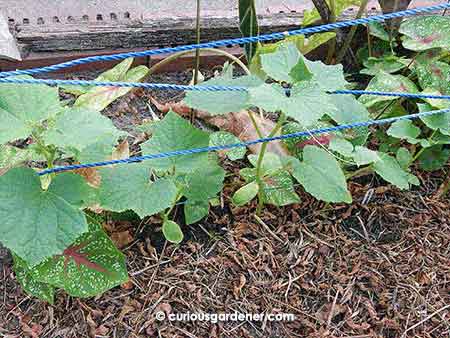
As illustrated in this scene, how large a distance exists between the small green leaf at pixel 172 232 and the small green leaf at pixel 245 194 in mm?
137

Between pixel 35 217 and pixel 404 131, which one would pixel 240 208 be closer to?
pixel 404 131

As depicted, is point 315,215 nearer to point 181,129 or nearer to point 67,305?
point 181,129

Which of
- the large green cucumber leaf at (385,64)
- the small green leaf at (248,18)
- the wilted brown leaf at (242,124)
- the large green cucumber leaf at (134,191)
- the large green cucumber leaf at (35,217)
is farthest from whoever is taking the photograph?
the large green cucumber leaf at (385,64)

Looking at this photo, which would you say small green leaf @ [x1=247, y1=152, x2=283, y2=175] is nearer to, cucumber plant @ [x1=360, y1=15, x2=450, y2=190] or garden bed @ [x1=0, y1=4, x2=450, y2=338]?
garden bed @ [x1=0, y1=4, x2=450, y2=338]

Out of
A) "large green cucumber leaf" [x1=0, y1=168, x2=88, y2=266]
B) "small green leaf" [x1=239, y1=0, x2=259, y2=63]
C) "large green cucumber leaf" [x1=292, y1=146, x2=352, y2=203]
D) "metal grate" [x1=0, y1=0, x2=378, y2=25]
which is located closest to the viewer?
"large green cucumber leaf" [x1=0, y1=168, x2=88, y2=266]

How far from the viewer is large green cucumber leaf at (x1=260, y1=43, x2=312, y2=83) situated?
1075 millimetres

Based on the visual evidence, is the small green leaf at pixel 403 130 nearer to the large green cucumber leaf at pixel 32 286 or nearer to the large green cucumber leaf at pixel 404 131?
the large green cucumber leaf at pixel 404 131

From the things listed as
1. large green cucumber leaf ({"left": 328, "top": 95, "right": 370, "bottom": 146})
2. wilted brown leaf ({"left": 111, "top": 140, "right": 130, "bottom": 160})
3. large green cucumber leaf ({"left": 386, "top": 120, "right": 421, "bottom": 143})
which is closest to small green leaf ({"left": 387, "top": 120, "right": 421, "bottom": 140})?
large green cucumber leaf ({"left": 386, "top": 120, "right": 421, "bottom": 143})

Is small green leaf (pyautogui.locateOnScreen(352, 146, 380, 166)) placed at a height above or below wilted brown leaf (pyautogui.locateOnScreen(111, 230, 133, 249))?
above

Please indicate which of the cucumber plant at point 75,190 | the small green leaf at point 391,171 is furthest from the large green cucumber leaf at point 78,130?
the small green leaf at point 391,171

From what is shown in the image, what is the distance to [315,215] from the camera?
4.58 feet

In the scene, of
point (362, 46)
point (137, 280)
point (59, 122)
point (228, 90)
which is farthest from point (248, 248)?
point (362, 46)

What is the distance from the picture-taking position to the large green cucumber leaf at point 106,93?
56.1 inches

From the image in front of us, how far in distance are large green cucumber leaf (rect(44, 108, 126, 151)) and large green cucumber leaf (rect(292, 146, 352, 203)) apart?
38cm
